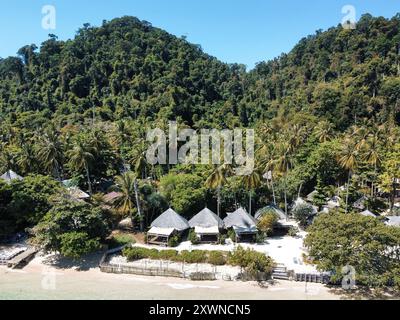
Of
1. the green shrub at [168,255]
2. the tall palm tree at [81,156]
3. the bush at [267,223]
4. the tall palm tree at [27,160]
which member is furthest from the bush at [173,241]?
the tall palm tree at [27,160]

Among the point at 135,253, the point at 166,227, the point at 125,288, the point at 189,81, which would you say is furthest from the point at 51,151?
the point at 189,81

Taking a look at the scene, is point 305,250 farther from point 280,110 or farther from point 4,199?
point 280,110

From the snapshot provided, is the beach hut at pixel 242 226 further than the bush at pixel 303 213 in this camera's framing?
No

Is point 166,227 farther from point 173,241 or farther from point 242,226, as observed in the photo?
point 242,226

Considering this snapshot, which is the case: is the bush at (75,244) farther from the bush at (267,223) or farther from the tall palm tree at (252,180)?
the bush at (267,223)

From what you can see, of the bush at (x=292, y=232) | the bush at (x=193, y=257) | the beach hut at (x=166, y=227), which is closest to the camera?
the bush at (x=193, y=257)

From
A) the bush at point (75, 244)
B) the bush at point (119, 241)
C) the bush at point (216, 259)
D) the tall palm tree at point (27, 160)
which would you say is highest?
the tall palm tree at point (27, 160)

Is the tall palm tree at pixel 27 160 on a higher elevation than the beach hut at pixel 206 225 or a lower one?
higher
